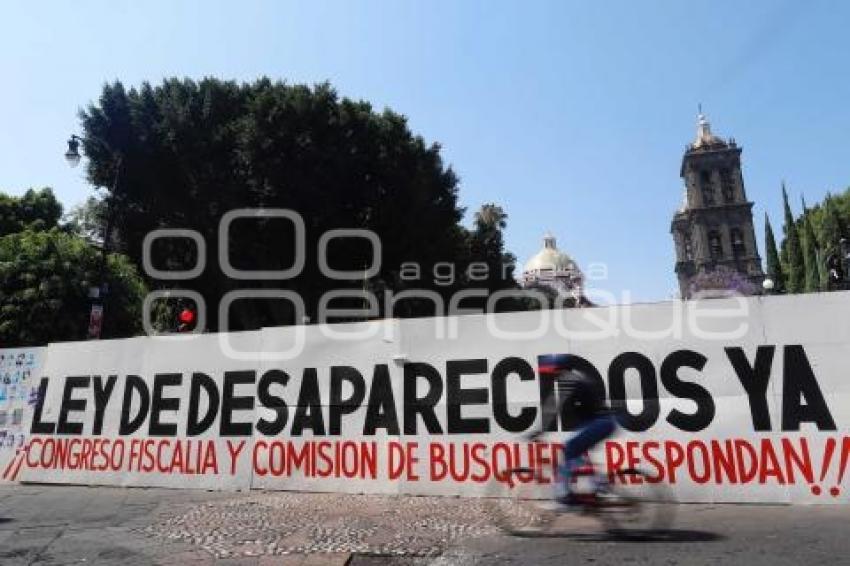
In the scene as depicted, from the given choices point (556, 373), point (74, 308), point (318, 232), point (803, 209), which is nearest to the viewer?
point (556, 373)

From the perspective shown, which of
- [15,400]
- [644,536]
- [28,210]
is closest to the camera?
[644,536]

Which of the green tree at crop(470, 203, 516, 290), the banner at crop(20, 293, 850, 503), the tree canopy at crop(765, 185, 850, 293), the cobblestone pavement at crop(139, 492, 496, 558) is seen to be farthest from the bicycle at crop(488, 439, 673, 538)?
the tree canopy at crop(765, 185, 850, 293)

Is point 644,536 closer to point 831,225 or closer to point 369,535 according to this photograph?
point 369,535

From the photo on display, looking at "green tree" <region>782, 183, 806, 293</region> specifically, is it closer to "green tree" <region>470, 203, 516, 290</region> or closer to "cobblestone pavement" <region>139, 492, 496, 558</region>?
"green tree" <region>470, 203, 516, 290</region>

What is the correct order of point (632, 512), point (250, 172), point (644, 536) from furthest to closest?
point (250, 172) → point (632, 512) → point (644, 536)

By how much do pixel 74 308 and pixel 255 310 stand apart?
1167 cm

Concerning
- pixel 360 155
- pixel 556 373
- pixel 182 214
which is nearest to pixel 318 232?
pixel 360 155

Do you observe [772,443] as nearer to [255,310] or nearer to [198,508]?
[198,508]

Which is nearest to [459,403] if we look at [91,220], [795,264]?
[91,220]

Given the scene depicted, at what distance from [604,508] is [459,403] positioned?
9.32 feet

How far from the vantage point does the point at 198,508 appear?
27.9ft

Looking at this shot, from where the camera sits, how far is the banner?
8078 millimetres

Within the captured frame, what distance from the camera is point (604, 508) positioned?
6805 millimetres

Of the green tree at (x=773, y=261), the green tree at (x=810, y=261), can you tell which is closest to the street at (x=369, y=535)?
the green tree at (x=810, y=261)
